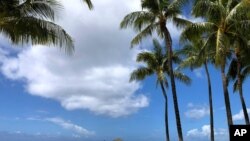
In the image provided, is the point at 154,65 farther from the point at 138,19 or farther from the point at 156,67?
the point at 138,19

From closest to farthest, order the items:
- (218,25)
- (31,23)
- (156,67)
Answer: (31,23), (218,25), (156,67)

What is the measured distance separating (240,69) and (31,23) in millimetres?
23625

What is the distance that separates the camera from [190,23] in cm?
3056

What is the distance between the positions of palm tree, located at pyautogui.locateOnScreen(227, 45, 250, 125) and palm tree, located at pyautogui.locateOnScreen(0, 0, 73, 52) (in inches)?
699

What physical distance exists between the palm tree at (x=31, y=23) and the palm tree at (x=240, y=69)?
17752 mm

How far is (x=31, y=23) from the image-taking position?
725 inches

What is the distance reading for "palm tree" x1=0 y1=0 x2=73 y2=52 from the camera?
18.5 metres

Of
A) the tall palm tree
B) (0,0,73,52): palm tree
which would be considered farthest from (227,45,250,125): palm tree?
(0,0,73,52): palm tree

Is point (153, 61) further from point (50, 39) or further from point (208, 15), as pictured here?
point (50, 39)

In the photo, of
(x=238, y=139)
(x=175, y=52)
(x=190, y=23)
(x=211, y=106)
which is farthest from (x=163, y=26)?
(x=238, y=139)

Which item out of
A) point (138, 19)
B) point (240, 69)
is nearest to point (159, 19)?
point (138, 19)

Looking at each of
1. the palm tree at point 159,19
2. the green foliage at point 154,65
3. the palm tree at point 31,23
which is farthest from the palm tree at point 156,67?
the palm tree at point 31,23

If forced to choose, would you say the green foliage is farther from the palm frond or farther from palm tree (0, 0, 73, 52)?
palm tree (0, 0, 73, 52)

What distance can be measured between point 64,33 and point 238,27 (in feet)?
45.3
